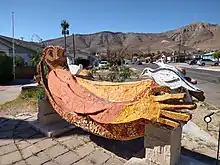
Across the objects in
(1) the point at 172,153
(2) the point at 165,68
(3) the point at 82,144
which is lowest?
(3) the point at 82,144

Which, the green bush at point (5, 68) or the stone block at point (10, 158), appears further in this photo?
the green bush at point (5, 68)

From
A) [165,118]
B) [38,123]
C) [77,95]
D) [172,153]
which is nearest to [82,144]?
[77,95]

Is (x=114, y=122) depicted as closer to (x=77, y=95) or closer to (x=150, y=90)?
(x=150, y=90)

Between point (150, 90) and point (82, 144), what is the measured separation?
221cm

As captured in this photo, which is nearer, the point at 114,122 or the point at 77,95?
the point at 114,122

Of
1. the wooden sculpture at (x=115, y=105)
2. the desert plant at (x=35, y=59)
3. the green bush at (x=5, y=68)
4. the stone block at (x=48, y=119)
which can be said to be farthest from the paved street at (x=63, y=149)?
the green bush at (x=5, y=68)

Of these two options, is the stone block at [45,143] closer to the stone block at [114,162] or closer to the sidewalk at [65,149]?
the sidewalk at [65,149]

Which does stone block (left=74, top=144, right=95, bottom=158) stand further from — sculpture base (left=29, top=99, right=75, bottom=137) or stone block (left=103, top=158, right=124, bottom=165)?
sculpture base (left=29, top=99, right=75, bottom=137)

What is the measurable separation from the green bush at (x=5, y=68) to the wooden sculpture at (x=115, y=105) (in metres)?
13.6

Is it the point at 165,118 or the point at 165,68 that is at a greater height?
the point at 165,68

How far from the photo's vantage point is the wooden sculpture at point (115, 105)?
106 inches

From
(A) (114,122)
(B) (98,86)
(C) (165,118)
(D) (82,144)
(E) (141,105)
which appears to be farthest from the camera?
(D) (82,144)

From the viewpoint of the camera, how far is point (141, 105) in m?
2.89

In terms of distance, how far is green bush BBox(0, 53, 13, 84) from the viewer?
16891mm
